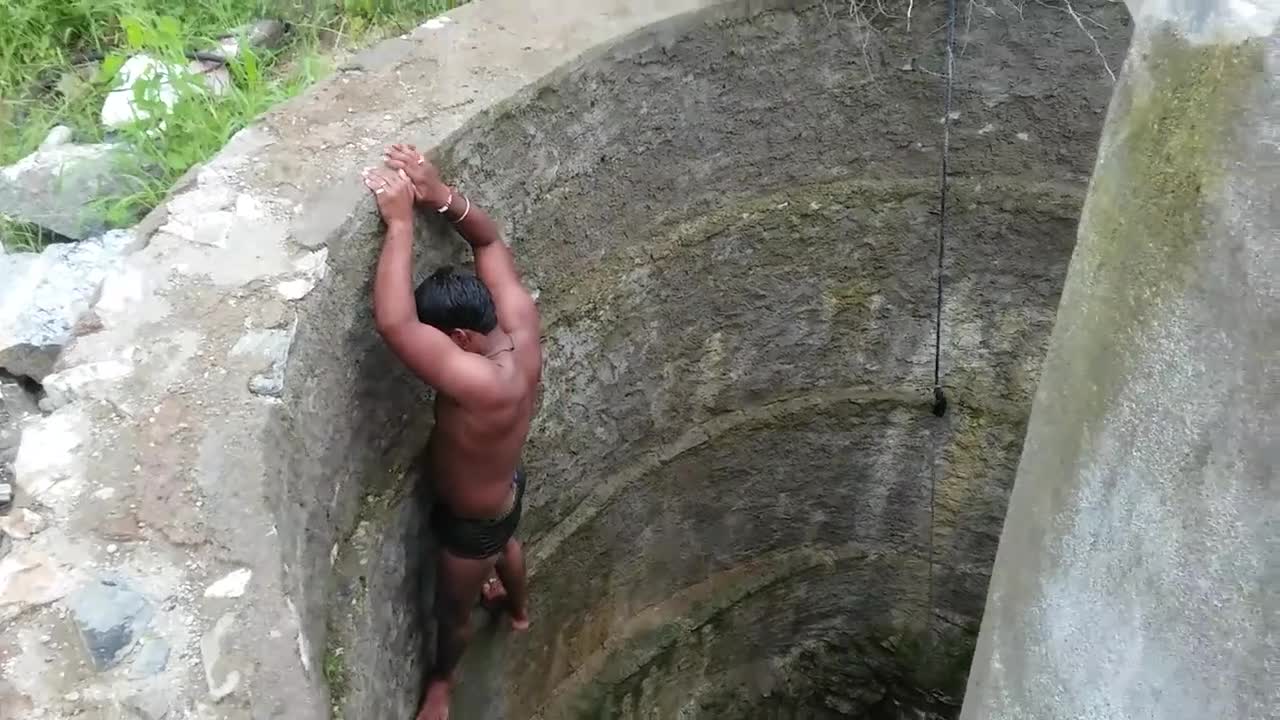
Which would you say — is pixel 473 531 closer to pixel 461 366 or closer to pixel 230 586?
pixel 461 366

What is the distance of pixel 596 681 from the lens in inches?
127

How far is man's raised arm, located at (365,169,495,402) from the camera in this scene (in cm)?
182

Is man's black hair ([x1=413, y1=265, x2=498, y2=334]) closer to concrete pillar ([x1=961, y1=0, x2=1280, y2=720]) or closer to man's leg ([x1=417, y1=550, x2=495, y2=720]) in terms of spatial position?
man's leg ([x1=417, y1=550, x2=495, y2=720])

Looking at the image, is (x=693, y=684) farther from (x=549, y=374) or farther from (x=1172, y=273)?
(x=1172, y=273)

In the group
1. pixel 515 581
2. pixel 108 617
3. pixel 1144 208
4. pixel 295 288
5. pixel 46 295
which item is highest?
pixel 1144 208

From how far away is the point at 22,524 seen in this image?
1403 mm

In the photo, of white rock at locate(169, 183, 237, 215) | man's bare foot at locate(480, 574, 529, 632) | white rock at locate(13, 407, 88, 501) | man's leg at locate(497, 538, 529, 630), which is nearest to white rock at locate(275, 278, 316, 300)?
white rock at locate(169, 183, 237, 215)

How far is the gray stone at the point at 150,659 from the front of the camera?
4.26 feet

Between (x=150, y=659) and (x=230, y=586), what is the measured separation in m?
0.13

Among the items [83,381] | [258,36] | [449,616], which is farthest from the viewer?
[258,36]

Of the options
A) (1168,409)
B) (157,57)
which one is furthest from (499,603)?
(1168,409)

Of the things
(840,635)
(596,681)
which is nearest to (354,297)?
(596,681)

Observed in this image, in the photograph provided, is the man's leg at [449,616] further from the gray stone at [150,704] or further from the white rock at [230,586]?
the gray stone at [150,704]

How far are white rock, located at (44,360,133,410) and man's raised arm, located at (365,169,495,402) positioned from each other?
1.36 feet
